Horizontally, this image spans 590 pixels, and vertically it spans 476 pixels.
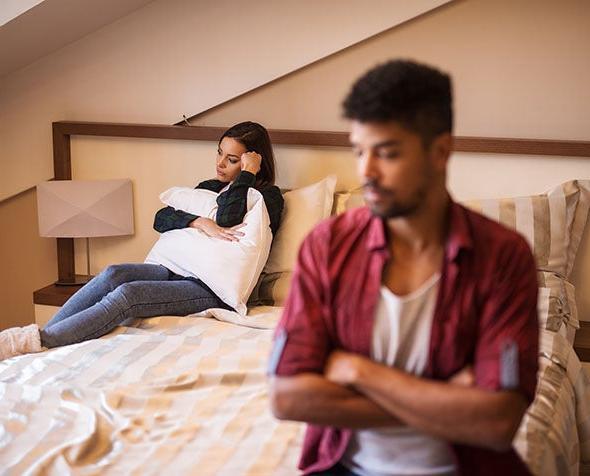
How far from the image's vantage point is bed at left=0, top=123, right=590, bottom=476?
1892 mm

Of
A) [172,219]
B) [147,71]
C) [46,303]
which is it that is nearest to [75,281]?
[46,303]

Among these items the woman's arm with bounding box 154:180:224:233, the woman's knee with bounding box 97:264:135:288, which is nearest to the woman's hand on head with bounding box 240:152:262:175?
the woman's arm with bounding box 154:180:224:233

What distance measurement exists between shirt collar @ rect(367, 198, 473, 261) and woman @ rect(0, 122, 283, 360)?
143 cm

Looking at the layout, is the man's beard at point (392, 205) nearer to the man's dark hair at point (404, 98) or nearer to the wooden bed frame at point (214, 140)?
the man's dark hair at point (404, 98)

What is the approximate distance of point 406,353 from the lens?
142 centimetres

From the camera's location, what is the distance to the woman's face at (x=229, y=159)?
10.1 ft

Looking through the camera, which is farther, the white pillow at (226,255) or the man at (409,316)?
the white pillow at (226,255)

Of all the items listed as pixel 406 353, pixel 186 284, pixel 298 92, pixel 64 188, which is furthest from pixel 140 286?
pixel 406 353

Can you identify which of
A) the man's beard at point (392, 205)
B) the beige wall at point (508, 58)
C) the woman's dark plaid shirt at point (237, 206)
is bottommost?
the woman's dark plaid shirt at point (237, 206)

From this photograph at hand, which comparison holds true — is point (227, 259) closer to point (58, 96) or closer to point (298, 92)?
point (298, 92)

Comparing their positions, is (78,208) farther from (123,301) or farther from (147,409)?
(147,409)

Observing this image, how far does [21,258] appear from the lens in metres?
3.76

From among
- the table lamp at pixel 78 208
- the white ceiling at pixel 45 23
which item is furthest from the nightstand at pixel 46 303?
the white ceiling at pixel 45 23

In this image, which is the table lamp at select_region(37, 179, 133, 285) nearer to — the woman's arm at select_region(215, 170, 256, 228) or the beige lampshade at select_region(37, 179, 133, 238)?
the beige lampshade at select_region(37, 179, 133, 238)
